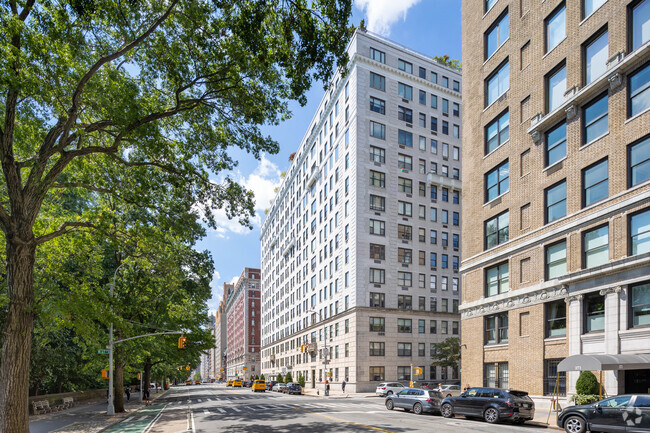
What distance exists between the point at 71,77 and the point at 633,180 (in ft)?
74.4

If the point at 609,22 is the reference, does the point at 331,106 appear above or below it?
above

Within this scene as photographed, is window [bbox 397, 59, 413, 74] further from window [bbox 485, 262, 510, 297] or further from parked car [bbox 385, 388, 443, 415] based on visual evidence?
parked car [bbox 385, 388, 443, 415]

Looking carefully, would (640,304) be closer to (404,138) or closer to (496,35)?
(496,35)

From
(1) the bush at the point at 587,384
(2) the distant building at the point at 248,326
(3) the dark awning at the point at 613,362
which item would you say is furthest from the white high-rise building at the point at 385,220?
(2) the distant building at the point at 248,326

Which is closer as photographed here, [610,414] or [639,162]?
[610,414]

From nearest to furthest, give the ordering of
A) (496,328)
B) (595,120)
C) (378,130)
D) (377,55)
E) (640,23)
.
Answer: (640,23)
(595,120)
(496,328)
(378,130)
(377,55)

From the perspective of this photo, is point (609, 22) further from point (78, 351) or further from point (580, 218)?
point (78, 351)

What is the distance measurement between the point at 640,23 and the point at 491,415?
1897 cm

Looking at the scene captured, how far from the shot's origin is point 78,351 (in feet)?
118

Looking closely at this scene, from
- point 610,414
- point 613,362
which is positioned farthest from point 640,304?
point 610,414

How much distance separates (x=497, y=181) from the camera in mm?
30312

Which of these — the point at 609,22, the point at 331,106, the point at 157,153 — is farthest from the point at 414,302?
the point at 157,153

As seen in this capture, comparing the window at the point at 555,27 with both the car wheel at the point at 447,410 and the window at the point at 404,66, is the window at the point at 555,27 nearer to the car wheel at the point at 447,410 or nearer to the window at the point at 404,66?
the car wheel at the point at 447,410

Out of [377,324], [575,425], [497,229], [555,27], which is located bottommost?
[377,324]
